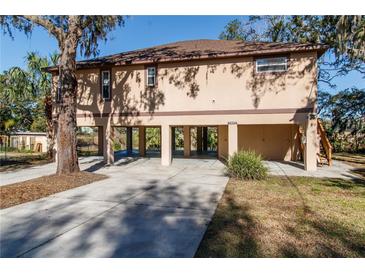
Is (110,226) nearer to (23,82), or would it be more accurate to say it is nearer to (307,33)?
(23,82)

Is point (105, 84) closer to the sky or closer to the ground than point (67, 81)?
closer to the sky

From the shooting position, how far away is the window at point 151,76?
14.0 meters

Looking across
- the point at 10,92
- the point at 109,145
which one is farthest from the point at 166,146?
the point at 10,92

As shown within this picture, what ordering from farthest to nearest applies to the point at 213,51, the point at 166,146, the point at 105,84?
the point at 105,84 → the point at 166,146 → the point at 213,51

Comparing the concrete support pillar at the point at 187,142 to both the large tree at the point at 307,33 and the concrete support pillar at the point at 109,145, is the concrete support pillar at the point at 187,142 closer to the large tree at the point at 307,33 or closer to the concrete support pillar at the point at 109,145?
the concrete support pillar at the point at 109,145

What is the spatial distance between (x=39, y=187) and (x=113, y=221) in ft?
13.9

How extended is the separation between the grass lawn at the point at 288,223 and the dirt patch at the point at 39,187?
499cm

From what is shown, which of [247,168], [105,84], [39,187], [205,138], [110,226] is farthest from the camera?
[205,138]

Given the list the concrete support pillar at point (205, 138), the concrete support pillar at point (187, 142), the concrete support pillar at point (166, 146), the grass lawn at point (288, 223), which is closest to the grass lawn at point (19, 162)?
the concrete support pillar at point (166, 146)

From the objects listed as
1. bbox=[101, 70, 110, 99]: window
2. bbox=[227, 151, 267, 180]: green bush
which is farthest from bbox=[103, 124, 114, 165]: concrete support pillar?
bbox=[227, 151, 267, 180]: green bush

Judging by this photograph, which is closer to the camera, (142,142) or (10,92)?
(10,92)

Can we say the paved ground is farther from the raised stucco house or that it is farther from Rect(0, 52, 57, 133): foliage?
Rect(0, 52, 57, 133): foliage

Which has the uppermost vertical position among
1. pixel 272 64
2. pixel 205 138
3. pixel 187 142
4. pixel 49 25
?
pixel 49 25

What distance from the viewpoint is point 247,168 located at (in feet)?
31.7
